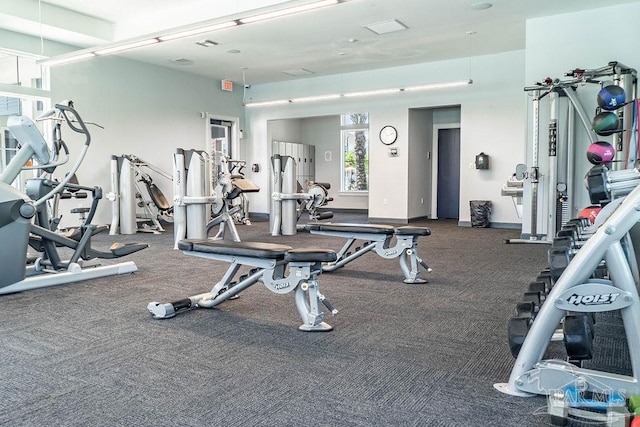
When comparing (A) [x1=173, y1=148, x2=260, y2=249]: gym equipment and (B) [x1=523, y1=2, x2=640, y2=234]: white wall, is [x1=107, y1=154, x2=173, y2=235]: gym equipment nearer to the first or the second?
(A) [x1=173, y1=148, x2=260, y2=249]: gym equipment

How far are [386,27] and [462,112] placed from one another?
9.42 ft

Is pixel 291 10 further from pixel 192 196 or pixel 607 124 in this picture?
pixel 607 124

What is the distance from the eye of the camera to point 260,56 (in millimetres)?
8750

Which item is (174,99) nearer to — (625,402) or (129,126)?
(129,126)

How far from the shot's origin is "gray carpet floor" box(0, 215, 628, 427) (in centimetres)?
191

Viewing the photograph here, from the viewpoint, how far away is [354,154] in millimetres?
13438

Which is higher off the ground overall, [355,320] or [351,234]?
[351,234]

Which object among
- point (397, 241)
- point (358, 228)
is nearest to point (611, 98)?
point (397, 241)

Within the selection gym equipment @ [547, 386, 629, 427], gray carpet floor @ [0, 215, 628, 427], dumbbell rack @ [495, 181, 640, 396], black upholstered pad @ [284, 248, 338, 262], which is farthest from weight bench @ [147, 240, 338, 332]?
gym equipment @ [547, 386, 629, 427]

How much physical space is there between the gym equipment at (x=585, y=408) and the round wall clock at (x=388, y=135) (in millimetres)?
8334

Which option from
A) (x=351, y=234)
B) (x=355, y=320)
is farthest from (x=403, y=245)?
(x=355, y=320)

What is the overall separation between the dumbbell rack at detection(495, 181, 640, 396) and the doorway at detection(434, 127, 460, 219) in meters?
8.86

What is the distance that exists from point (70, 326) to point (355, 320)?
70.6 inches

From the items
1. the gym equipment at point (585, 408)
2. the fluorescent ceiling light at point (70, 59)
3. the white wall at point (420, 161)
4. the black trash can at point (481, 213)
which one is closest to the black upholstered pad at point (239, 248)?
the gym equipment at point (585, 408)
